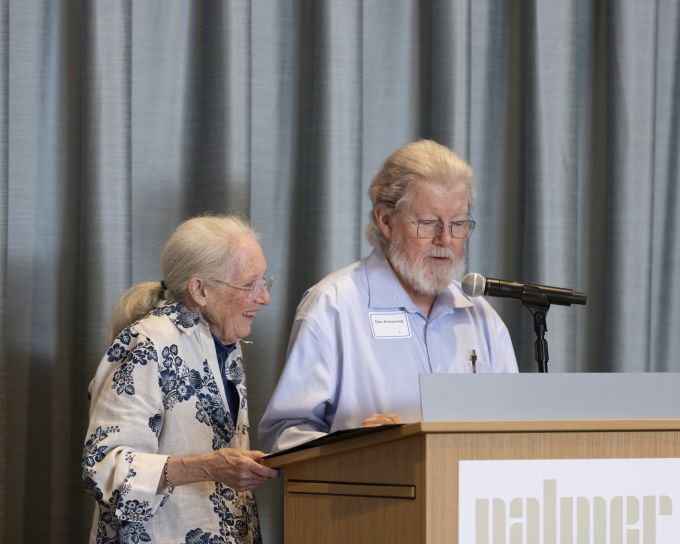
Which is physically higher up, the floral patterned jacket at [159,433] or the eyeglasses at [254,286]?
the eyeglasses at [254,286]

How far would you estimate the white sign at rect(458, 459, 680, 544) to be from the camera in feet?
5.30

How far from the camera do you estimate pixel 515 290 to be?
2.28 metres

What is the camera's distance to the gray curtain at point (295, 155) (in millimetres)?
3096

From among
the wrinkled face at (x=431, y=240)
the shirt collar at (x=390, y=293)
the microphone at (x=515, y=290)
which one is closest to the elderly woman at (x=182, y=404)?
the shirt collar at (x=390, y=293)

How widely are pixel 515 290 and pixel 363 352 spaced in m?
0.47

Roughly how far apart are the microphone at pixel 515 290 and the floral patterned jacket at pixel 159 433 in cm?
68

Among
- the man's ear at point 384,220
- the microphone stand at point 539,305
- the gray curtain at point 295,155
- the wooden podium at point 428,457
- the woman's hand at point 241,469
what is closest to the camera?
the wooden podium at point 428,457

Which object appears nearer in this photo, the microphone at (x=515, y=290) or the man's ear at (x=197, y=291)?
the microphone at (x=515, y=290)

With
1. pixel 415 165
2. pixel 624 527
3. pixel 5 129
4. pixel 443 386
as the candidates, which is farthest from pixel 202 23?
pixel 624 527

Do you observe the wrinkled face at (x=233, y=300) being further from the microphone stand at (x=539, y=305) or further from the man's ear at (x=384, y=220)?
the microphone stand at (x=539, y=305)

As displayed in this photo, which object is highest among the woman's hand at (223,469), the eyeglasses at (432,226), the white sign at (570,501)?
the eyeglasses at (432,226)

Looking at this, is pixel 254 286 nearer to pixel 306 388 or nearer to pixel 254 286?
pixel 254 286

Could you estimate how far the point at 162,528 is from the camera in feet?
7.39

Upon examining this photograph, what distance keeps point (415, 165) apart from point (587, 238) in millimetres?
1334
